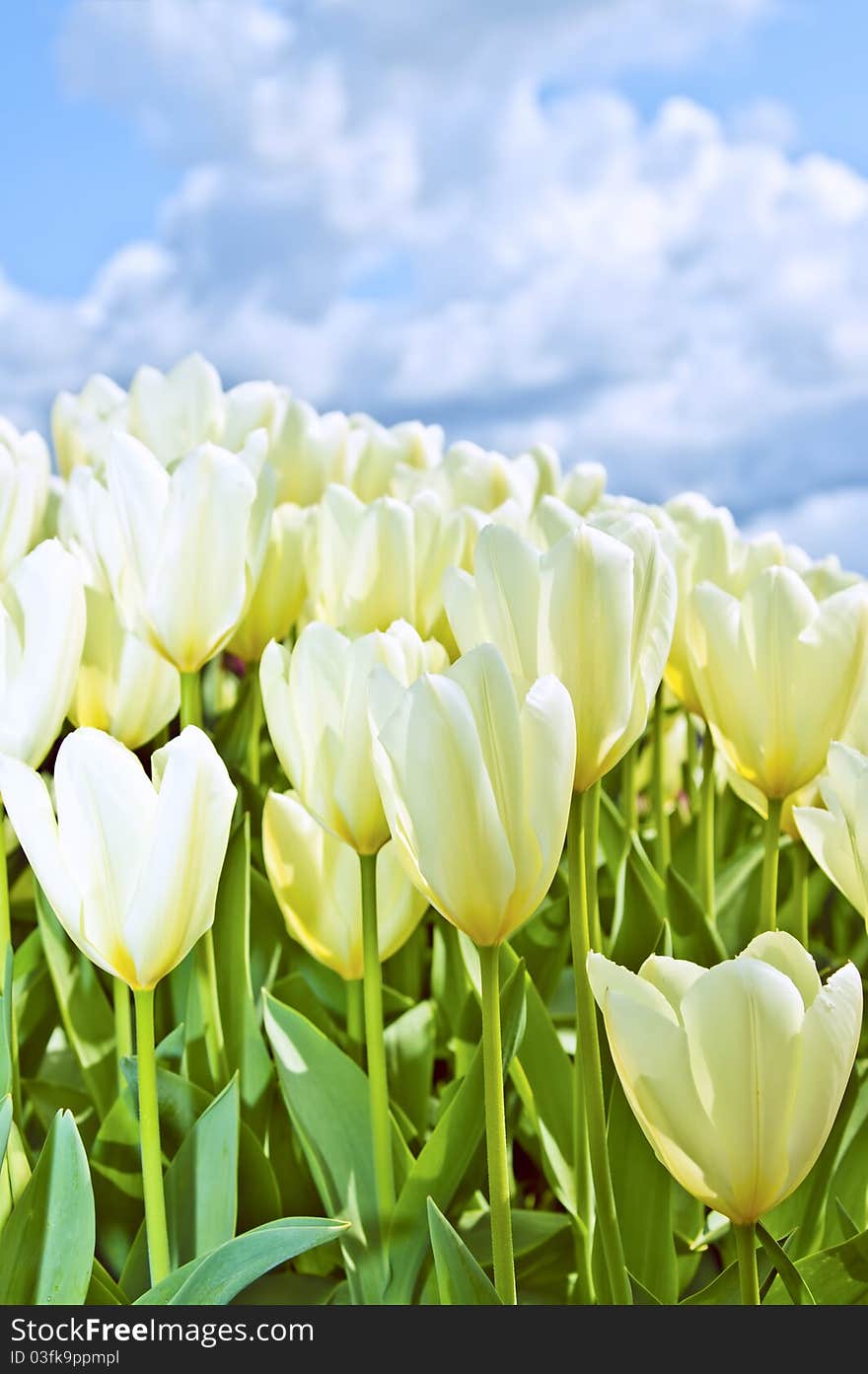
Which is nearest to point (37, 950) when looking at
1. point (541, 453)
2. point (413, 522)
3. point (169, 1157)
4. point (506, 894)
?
point (169, 1157)

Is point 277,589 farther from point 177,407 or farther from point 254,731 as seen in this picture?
point 177,407

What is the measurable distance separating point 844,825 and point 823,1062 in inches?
5.1

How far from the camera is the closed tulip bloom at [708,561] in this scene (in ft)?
2.33

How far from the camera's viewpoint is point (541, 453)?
1.16 metres

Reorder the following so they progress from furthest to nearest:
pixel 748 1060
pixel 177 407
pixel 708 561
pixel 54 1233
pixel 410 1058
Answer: pixel 177 407
pixel 708 561
pixel 410 1058
pixel 54 1233
pixel 748 1060

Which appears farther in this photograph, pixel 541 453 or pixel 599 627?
pixel 541 453

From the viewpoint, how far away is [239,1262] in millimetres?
424

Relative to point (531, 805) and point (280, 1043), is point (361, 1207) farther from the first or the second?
point (531, 805)

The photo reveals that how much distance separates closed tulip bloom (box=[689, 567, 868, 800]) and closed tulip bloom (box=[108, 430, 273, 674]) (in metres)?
0.21

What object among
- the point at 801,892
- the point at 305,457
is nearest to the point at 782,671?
the point at 801,892

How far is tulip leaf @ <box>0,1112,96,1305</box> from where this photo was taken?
0.45 m

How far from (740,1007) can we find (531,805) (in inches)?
3.3

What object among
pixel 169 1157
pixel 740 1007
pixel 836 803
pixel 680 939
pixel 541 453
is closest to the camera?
pixel 740 1007

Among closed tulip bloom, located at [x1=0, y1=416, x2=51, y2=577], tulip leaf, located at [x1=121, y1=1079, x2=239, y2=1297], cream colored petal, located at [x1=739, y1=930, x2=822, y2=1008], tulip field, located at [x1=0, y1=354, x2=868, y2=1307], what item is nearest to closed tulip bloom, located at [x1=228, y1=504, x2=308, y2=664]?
tulip field, located at [x1=0, y1=354, x2=868, y2=1307]
